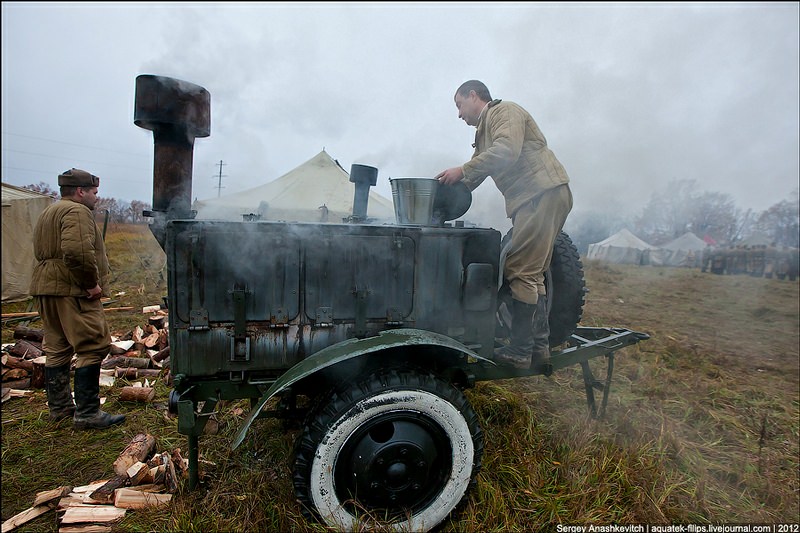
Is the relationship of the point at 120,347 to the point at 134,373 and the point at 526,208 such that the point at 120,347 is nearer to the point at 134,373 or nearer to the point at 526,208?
the point at 134,373

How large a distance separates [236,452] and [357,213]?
6.89 ft

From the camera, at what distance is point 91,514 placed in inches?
107

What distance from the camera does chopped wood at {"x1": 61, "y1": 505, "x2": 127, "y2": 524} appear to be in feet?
8.79

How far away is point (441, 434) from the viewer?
260cm

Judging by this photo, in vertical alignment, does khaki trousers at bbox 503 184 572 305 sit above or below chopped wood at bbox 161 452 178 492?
above

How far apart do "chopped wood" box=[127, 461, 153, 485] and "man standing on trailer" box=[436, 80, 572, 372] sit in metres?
2.61

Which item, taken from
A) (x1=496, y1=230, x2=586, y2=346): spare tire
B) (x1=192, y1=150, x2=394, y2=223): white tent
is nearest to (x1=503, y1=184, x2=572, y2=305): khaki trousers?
(x1=496, y1=230, x2=586, y2=346): spare tire

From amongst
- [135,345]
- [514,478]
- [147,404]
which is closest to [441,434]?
[514,478]

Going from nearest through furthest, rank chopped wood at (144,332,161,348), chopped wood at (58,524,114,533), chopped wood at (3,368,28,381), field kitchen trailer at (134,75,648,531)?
1. field kitchen trailer at (134,75,648,531)
2. chopped wood at (58,524,114,533)
3. chopped wood at (3,368,28,381)
4. chopped wood at (144,332,161,348)

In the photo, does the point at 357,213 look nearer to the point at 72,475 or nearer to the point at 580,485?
the point at 580,485

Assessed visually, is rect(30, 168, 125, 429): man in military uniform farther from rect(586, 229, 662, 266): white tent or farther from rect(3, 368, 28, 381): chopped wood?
rect(586, 229, 662, 266): white tent

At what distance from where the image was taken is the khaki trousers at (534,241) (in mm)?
3160

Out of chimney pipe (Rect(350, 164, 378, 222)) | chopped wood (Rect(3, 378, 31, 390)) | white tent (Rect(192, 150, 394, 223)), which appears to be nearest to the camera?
chimney pipe (Rect(350, 164, 378, 222))

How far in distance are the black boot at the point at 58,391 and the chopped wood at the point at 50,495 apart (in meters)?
1.24
